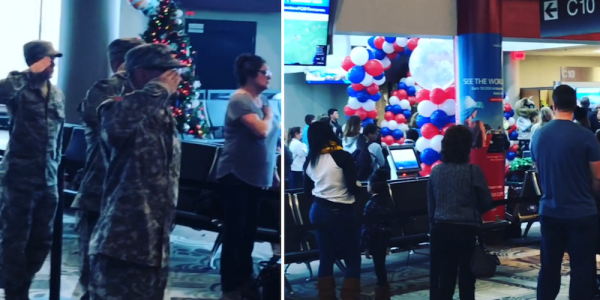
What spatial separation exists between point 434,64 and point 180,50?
5.30 meters

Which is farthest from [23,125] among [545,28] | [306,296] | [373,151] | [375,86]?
[375,86]

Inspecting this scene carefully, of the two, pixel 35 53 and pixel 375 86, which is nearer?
pixel 35 53

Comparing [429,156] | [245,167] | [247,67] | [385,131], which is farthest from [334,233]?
[385,131]

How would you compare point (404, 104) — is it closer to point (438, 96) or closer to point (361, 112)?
point (361, 112)

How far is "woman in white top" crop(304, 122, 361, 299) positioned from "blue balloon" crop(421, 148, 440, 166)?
3.22 metres

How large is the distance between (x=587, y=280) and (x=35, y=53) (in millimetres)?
3386

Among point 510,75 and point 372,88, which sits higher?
point 510,75

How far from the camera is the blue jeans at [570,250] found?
3566 mm

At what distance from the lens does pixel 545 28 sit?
5.61m

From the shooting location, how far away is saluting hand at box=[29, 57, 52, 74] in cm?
185

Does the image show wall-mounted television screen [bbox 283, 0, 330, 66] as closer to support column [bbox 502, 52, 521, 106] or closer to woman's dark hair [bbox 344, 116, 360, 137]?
woman's dark hair [bbox 344, 116, 360, 137]

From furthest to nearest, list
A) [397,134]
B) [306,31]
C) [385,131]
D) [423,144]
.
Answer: [385,131] → [397,134] → [423,144] → [306,31]

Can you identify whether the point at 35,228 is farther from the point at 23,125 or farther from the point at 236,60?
the point at 236,60

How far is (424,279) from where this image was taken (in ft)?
17.3
